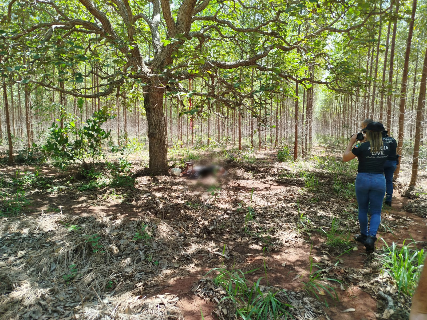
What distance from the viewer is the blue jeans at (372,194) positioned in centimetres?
385

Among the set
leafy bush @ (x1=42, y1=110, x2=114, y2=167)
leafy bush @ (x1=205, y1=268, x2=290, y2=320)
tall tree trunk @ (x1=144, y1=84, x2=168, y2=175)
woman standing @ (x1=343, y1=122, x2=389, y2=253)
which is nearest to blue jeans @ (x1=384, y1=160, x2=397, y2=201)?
woman standing @ (x1=343, y1=122, x2=389, y2=253)

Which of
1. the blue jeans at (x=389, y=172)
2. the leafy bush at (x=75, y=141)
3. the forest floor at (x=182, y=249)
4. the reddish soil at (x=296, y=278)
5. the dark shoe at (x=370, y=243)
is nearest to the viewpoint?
the reddish soil at (x=296, y=278)

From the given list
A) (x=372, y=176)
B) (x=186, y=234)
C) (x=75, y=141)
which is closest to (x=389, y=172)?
(x=372, y=176)

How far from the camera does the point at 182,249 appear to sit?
427 centimetres

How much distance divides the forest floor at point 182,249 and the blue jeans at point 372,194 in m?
0.47

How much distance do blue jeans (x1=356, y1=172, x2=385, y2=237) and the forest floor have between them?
470 millimetres

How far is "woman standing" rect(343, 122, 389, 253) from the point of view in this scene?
3.85 metres

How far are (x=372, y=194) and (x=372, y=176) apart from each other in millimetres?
285

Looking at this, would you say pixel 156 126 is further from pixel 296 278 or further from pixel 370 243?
pixel 370 243

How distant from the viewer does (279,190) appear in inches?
300

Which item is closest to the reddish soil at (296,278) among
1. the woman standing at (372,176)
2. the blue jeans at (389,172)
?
the woman standing at (372,176)

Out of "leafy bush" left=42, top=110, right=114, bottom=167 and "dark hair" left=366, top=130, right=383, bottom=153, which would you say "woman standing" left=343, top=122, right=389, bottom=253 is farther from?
"leafy bush" left=42, top=110, right=114, bottom=167

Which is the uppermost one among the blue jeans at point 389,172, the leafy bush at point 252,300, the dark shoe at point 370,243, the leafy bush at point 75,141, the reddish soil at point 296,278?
the leafy bush at point 75,141

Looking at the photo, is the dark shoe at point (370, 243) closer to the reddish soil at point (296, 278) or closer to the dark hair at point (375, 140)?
the reddish soil at point (296, 278)
